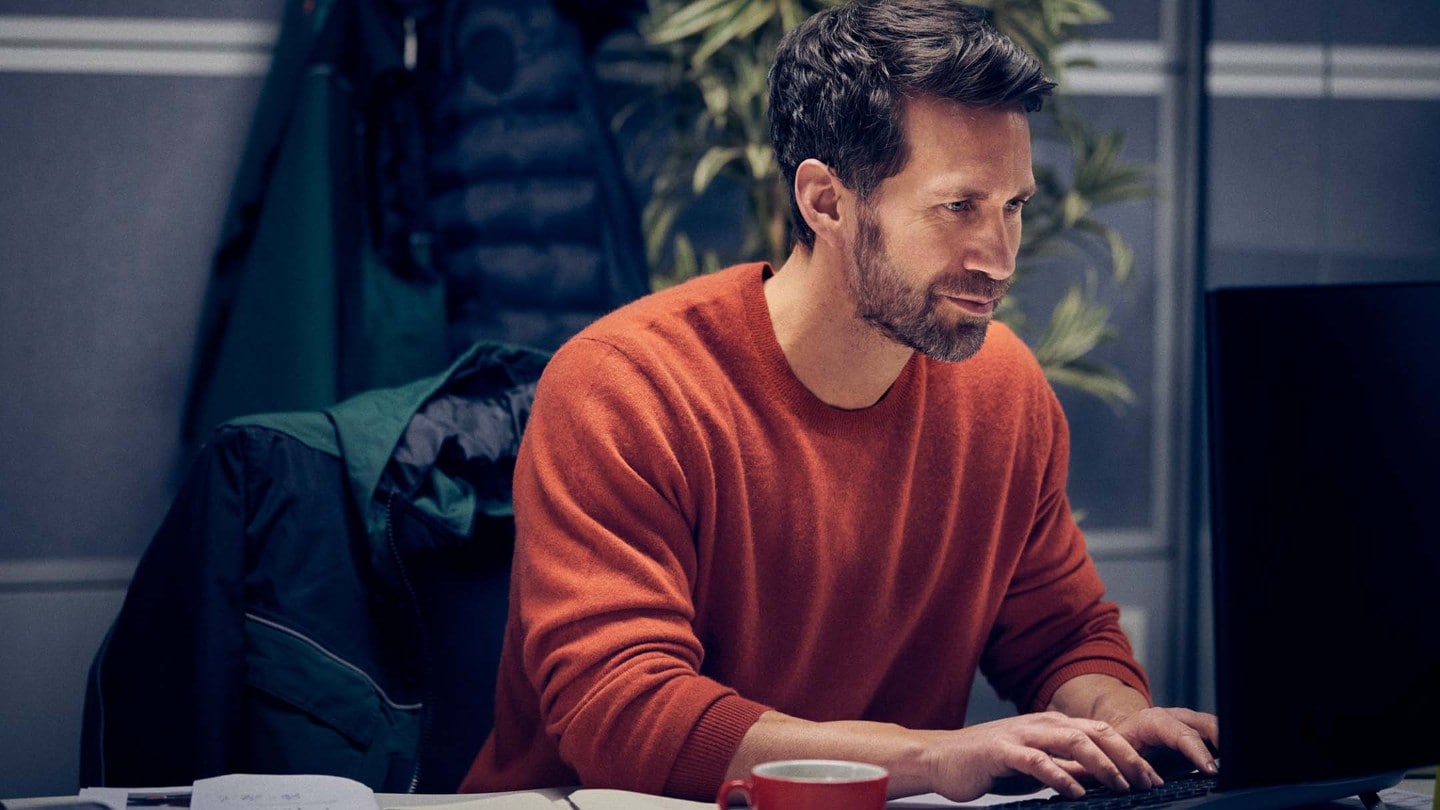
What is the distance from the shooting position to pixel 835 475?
1288 millimetres

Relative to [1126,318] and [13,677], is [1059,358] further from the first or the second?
[13,677]

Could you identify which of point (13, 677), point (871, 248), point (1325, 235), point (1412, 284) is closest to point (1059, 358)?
point (1325, 235)

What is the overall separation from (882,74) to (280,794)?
2.54ft

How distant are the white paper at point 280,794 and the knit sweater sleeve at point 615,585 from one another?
17 cm

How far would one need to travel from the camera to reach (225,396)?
2.17 meters

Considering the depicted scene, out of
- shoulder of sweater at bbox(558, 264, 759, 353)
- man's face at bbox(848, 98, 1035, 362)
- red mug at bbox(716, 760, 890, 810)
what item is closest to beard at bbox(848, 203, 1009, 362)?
man's face at bbox(848, 98, 1035, 362)

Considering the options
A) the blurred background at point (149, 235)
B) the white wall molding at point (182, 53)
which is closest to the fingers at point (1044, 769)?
the blurred background at point (149, 235)

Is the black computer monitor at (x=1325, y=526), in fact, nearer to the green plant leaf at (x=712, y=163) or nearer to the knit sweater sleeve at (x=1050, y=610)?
the knit sweater sleeve at (x=1050, y=610)

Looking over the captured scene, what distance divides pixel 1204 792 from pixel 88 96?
214 centimetres

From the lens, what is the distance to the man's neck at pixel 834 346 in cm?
132

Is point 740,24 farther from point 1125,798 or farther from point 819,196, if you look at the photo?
point 1125,798

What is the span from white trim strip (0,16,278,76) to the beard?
1.51 meters

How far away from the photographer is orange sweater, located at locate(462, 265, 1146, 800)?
107cm

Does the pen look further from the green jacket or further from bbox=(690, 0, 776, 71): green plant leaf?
bbox=(690, 0, 776, 71): green plant leaf
